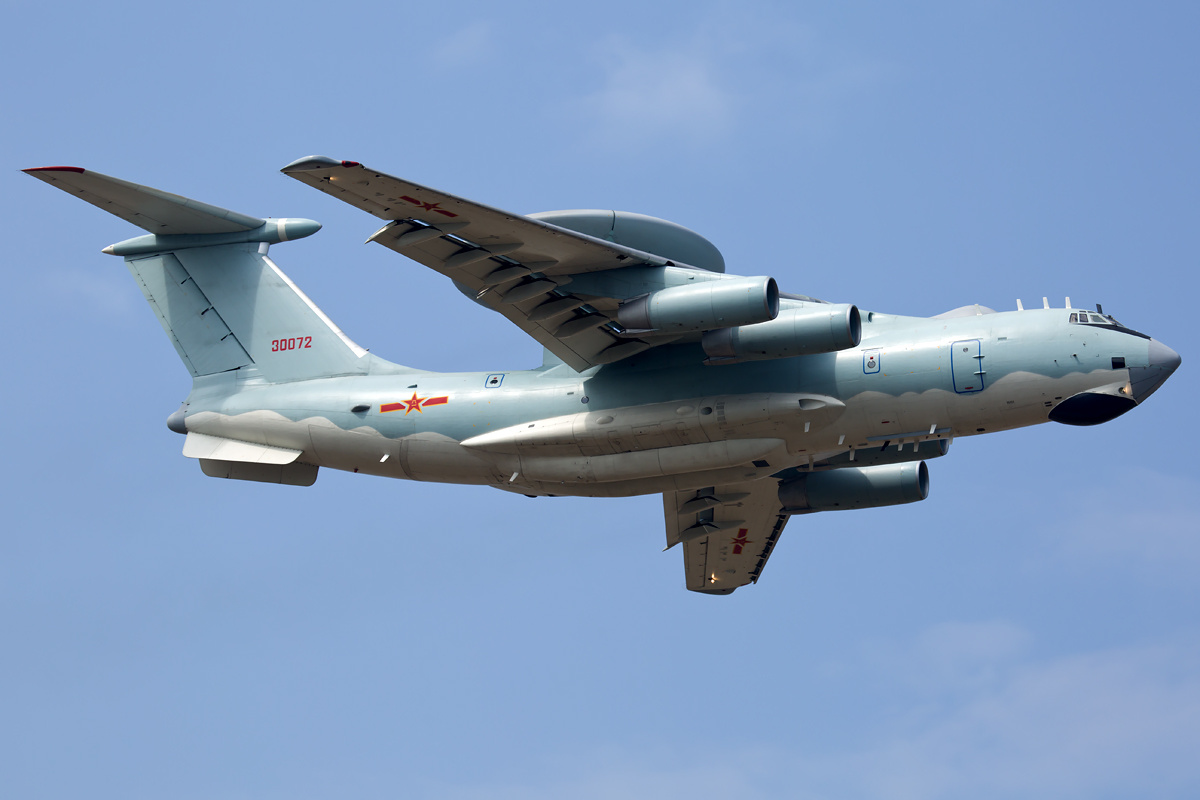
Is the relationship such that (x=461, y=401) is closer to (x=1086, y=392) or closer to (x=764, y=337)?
(x=764, y=337)

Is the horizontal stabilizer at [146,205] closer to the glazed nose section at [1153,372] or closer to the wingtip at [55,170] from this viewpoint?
the wingtip at [55,170]

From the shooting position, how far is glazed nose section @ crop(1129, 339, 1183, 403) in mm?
14562

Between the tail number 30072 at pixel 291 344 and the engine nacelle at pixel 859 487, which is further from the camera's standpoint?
the engine nacelle at pixel 859 487

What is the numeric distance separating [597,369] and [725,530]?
418 cm

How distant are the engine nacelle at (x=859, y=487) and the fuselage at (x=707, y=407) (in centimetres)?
95

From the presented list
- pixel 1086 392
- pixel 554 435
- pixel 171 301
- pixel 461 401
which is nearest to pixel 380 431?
pixel 461 401

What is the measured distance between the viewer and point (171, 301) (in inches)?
728

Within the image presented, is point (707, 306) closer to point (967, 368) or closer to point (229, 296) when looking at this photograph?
point (967, 368)

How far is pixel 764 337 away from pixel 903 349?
157cm

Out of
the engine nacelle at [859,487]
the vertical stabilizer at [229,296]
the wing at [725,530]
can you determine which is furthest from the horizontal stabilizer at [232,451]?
the engine nacelle at [859,487]

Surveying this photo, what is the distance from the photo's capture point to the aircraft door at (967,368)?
1479 cm

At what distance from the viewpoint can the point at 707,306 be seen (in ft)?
47.0

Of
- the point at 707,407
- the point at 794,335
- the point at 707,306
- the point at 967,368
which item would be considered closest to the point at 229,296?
the point at 707,407

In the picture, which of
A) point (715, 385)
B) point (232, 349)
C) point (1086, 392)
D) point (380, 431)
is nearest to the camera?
point (1086, 392)
